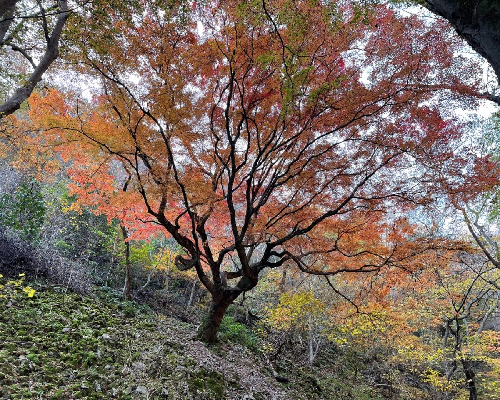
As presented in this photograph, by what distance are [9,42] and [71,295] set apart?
4969 mm

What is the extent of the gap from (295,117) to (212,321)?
5.10 metres

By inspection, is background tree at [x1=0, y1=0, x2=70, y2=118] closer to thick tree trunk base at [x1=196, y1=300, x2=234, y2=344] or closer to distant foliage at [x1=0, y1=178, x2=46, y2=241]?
distant foliage at [x1=0, y1=178, x2=46, y2=241]

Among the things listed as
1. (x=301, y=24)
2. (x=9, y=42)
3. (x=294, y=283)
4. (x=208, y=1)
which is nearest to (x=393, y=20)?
(x=301, y=24)

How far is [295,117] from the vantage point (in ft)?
16.7

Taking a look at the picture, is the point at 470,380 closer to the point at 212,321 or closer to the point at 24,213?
the point at 212,321

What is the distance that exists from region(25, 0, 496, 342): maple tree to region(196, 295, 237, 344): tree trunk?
5.5 inches

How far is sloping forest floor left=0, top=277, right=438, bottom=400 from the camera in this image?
3238mm

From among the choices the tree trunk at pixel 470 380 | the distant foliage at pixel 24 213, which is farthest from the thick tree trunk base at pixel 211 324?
the tree trunk at pixel 470 380

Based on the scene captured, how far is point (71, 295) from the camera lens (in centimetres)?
588

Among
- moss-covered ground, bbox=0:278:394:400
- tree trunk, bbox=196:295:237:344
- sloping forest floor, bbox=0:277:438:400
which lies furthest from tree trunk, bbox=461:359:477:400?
tree trunk, bbox=196:295:237:344

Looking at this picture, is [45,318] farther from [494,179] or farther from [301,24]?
[494,179]

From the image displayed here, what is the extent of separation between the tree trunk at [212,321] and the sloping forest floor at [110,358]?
0.83ft

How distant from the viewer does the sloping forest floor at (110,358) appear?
3.24 meters

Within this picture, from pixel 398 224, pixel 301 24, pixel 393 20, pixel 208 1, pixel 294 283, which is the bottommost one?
pixel 294 283
